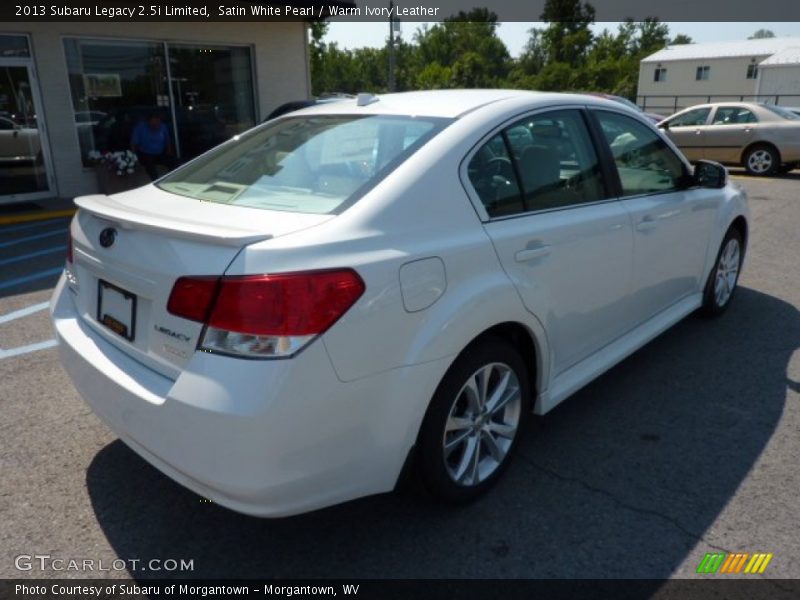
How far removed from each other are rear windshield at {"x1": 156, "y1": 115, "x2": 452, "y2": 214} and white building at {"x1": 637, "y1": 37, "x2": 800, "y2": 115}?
4054 centimetres

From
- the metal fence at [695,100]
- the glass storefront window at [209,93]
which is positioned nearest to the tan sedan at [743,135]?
the glass storefront window at [209,93]

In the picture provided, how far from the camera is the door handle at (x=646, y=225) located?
3.48 meters

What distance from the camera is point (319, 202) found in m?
2.44

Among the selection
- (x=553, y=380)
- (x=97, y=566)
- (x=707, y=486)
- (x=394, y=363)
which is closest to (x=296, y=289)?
(x=394, y=363)

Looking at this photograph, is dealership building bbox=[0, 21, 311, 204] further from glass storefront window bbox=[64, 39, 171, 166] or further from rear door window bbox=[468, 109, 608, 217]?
rear door window bbox=[468, 109, 608, 217]

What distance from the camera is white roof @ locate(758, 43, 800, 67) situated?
39.8 m

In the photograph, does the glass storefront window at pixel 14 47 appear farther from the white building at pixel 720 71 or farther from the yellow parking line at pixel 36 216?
the white building at pixel 720 71

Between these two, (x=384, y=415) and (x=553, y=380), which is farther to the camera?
(x=553, y=380)

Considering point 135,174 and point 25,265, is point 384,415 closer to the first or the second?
point 25,265

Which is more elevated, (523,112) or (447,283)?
(523,112)

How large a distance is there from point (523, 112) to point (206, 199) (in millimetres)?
1469

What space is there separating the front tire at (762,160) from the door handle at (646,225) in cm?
1252

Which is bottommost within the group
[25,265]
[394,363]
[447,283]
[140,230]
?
[25,265]

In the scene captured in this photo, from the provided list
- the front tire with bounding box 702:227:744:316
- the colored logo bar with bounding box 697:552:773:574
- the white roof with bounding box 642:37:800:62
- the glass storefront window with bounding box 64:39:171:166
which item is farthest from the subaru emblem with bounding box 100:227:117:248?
the white roof with bounding box 642:37:800:62
